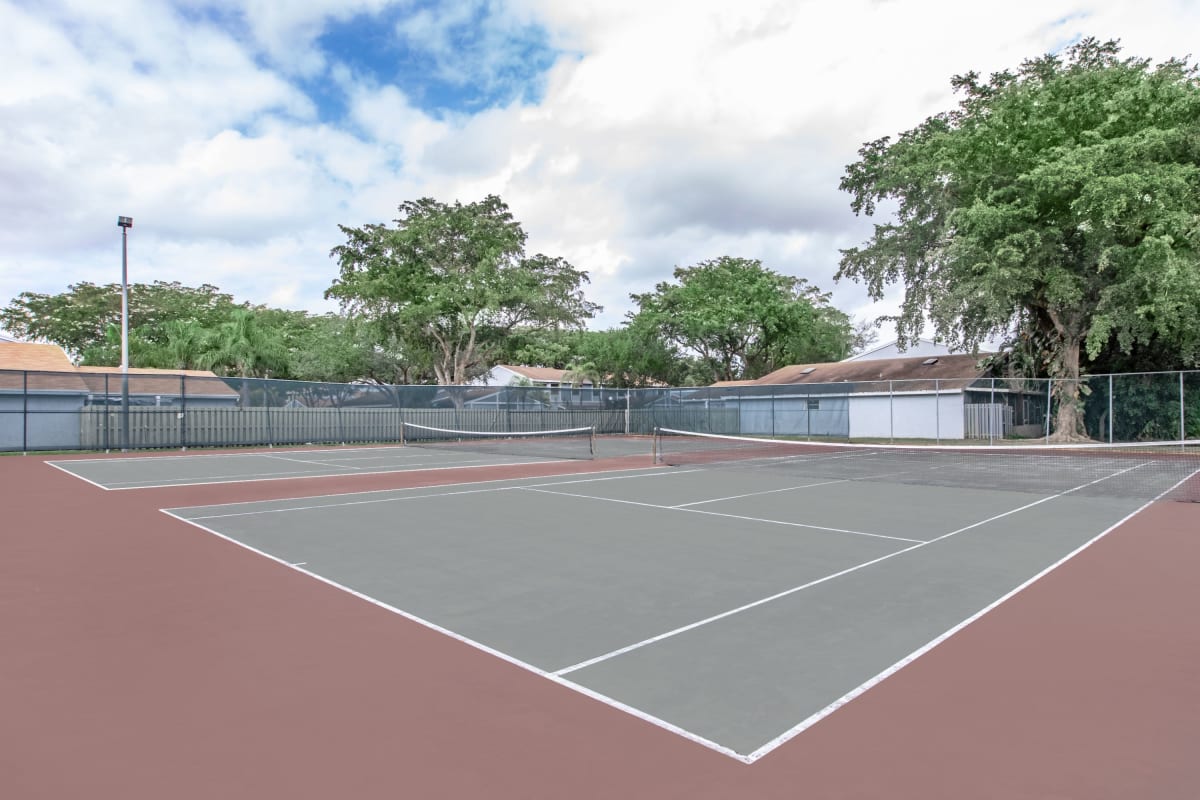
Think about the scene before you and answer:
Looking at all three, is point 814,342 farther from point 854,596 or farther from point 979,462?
point 854,596

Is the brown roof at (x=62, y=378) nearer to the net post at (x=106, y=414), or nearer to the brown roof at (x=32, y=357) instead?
the brown roof at (x=32, y=357)

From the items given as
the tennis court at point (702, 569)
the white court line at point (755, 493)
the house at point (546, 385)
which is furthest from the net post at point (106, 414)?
the white court line at point (755, 493)

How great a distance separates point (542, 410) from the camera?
35.9 metres

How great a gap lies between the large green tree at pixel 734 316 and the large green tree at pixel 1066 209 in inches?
545

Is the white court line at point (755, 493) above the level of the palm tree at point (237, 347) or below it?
below

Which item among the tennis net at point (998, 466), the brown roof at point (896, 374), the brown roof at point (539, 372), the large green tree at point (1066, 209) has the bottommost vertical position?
the tennis net at point (998, 466)

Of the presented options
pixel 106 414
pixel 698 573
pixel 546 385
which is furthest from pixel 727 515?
pixel 546 385

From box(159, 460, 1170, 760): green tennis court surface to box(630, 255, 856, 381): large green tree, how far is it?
33.1m

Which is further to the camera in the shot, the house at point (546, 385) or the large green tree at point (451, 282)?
the large green tree at point (451, 282)

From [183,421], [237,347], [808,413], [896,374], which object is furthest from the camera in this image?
[237,347]

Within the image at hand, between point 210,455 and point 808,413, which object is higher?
point 808,413

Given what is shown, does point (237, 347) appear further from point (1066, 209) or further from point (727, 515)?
point (1066, 209)

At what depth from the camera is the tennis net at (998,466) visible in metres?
14.3

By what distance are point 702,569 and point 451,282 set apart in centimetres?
3640
